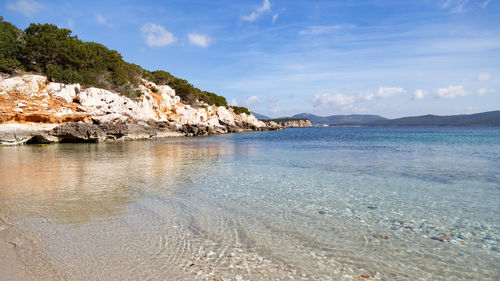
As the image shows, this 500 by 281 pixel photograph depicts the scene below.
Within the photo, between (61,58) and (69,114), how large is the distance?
A: 892 centimetres

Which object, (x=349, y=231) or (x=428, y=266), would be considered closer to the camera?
(x=428, y=266)

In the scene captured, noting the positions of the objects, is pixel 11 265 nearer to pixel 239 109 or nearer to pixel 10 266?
pixel 10 266

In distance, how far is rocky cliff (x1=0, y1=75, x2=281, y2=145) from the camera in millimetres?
22859

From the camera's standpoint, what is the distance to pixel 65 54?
29.9 metres

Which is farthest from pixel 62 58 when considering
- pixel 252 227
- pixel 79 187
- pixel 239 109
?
pixel 239 109

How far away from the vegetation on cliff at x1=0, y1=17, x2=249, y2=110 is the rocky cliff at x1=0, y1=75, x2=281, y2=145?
1705mm

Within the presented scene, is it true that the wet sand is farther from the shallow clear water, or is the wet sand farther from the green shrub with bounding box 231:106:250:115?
the green shrub with bounding box 231:106:250:115

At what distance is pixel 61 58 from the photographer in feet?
99.5

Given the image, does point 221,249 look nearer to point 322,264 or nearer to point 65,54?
point 322,264

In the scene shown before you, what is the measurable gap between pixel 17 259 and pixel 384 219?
6.29 metres

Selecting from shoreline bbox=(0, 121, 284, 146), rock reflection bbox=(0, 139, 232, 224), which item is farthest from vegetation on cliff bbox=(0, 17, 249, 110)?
rock reflection bbox=(0, 139, 232, 224)

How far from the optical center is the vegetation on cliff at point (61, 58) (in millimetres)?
27875

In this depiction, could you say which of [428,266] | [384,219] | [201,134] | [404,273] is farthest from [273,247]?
[201,134]

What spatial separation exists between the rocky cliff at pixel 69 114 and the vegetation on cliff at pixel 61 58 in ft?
5.59
